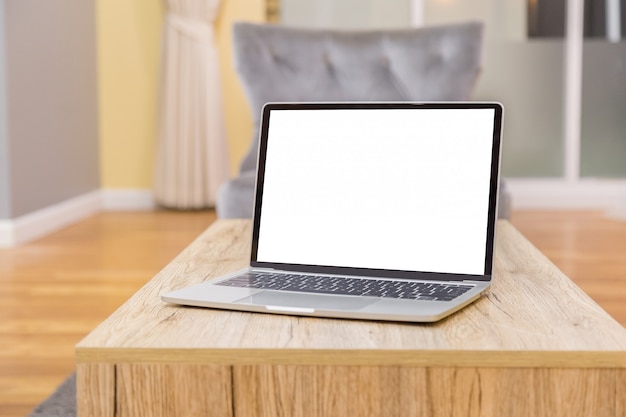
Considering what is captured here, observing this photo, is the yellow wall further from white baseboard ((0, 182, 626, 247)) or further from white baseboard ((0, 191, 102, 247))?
white baseboard ((0, 191, 102, 247))

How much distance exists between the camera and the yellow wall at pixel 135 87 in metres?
4.32

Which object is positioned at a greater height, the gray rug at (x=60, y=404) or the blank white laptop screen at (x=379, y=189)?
the blank white laptop screen at (x=379, y=189)

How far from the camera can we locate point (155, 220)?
3988mm

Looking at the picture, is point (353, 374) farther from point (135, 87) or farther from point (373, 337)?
point (135, 87)

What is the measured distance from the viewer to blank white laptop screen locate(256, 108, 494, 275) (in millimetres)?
925

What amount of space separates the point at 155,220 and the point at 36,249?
848mm

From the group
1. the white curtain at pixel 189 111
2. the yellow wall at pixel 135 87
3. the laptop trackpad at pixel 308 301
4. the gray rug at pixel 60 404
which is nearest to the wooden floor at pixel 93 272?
the gray rug at pixel 60 404

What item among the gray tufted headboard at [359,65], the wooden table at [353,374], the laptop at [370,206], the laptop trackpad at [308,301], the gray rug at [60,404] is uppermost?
the gray tufted headboard at [359,65]

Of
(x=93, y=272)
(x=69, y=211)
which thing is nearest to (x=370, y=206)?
(x=93, y=272)

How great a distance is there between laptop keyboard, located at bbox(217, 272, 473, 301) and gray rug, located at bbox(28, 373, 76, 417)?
0.66 m

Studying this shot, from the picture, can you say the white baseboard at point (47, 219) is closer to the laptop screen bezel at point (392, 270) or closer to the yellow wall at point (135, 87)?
the yellow wall at point (135, 87)

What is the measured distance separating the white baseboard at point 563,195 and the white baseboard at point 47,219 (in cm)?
211

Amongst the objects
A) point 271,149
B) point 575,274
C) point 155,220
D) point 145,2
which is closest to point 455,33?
point 575,274

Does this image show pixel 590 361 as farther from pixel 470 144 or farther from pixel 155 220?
pixel 155 220
